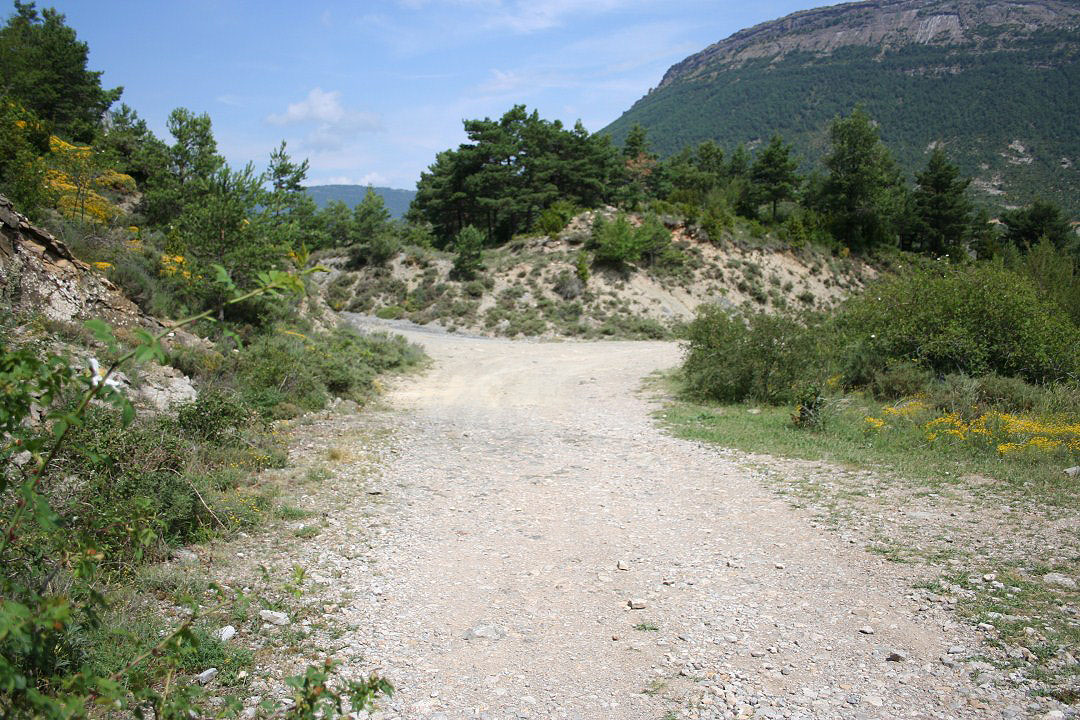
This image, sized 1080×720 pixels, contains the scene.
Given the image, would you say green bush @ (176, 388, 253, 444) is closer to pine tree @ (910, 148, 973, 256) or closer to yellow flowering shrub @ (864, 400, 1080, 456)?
yellow flowering shrub @ (864, 400, 1080, 456)

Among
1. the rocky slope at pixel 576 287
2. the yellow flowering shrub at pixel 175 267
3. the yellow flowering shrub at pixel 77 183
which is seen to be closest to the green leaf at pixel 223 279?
the yellow flowering shrub at pixel 175 267

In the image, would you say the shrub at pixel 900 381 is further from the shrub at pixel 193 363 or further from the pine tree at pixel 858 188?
the pine tree at pixel 858 188

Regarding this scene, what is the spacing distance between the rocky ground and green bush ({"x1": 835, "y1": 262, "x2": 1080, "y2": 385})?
5139 mm

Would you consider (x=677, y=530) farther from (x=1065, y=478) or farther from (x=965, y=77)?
(x=965, y=77)

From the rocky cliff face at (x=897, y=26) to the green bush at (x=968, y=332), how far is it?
148 metres

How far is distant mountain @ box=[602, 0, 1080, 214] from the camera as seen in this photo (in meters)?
84.9

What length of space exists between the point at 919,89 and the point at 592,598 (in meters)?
135

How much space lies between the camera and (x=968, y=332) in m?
10.9

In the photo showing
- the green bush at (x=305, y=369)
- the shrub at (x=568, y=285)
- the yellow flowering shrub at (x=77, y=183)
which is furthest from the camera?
the shrub at (x=568, y=285)

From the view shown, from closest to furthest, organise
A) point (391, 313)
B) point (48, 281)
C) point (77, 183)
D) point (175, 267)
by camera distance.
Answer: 1. point (48, 281)
2. point (175, 267)
3. point (77, 183)
4. point (391, 313)

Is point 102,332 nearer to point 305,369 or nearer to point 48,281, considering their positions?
point 48,281

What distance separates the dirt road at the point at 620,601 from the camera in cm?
376

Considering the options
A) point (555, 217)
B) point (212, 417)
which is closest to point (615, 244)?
point (555, 217)

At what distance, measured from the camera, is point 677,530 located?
6328 millimetres
